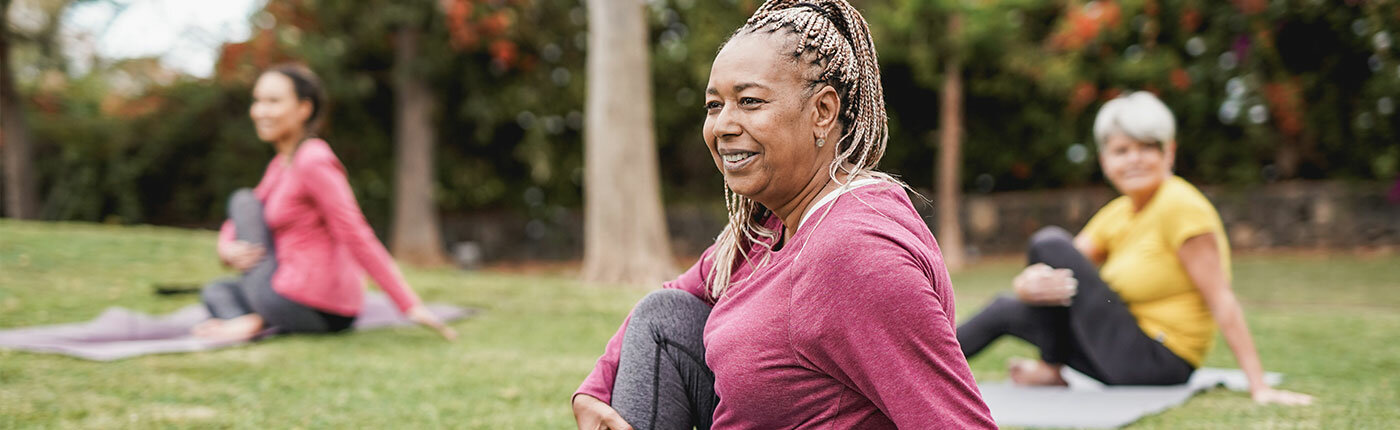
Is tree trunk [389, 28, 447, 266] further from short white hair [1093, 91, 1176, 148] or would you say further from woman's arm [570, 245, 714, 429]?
woman's arm [570, 245, 714, 429]

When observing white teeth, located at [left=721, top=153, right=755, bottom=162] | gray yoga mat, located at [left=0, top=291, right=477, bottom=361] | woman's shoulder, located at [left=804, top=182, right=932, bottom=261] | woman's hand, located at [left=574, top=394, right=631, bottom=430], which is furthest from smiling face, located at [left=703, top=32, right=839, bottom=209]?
gray yoga mat, located at [left=0, top=291, right=477, bottom=361]

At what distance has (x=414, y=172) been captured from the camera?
18.4 metres

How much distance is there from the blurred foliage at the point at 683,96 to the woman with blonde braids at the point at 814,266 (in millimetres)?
13459

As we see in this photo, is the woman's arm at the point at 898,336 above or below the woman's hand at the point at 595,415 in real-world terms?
above

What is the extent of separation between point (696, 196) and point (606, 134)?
930cm

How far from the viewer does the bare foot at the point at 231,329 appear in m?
5.48

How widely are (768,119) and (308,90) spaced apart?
434 cm

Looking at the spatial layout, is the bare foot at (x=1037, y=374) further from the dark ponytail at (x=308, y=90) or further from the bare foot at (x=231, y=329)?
the bare foot at (x=231, y=329)

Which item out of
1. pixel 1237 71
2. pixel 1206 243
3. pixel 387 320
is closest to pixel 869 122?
pixel 1206 243

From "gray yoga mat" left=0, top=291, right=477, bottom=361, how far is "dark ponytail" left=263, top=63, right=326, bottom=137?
1237 millimetres

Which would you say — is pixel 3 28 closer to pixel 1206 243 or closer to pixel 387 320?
pixel 387 320

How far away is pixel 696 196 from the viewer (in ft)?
67.6

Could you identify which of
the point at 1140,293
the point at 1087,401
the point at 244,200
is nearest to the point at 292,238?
the point at 244,200

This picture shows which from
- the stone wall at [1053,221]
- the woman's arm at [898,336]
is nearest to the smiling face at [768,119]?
the woman's arm at [898,336]
